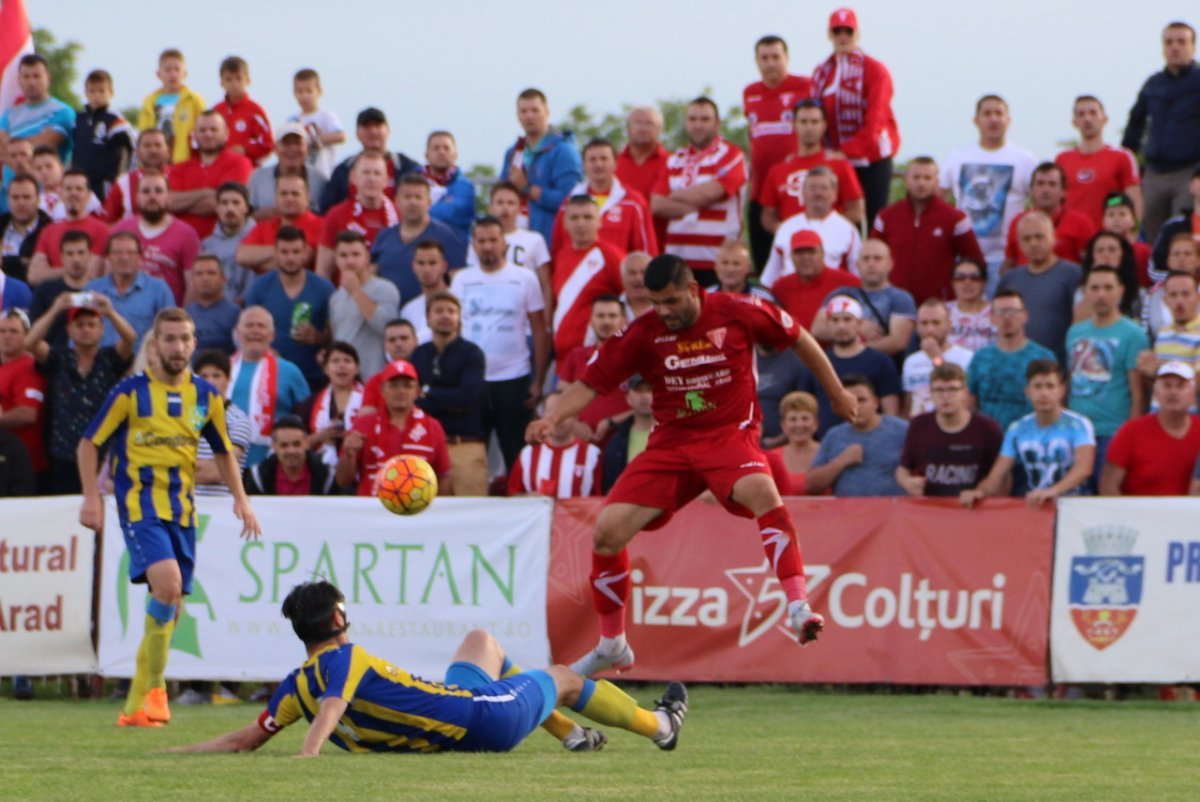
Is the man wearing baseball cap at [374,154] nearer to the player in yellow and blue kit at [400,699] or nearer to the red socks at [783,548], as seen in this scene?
the red socks at [783,548]

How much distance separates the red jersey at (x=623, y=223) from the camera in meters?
17.0

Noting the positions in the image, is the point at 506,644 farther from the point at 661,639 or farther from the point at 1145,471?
the point at 1145,471

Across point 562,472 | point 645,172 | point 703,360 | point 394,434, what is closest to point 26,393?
point 394,434

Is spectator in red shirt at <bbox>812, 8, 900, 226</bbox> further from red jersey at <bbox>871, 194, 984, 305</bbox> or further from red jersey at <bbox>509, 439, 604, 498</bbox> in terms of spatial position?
red jersey at <bbox>509, 439, 604, 498</bbox>

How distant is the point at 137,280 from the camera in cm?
1703

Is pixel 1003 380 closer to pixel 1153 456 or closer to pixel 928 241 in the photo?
pixel 1153 456

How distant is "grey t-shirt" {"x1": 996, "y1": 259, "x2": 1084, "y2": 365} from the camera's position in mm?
15672

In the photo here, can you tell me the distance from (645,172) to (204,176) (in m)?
4.21

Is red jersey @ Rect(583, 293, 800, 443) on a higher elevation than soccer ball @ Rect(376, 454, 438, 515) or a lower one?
higher

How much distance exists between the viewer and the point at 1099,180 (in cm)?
1759

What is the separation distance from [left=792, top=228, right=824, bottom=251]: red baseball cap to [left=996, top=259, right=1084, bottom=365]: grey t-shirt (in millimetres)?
1489

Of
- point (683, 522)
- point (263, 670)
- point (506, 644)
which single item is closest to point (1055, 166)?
point (683, 522)

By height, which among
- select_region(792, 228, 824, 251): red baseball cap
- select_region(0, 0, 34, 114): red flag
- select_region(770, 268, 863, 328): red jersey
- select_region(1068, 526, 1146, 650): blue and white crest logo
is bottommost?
select_region(1068, 526, 1146, 650): blue and white crest logo

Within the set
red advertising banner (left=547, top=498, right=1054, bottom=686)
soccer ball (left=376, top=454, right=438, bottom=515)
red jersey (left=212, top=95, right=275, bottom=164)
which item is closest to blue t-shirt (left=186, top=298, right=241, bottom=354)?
red jersey (left=212, top=95, right=275, bottom=164)
